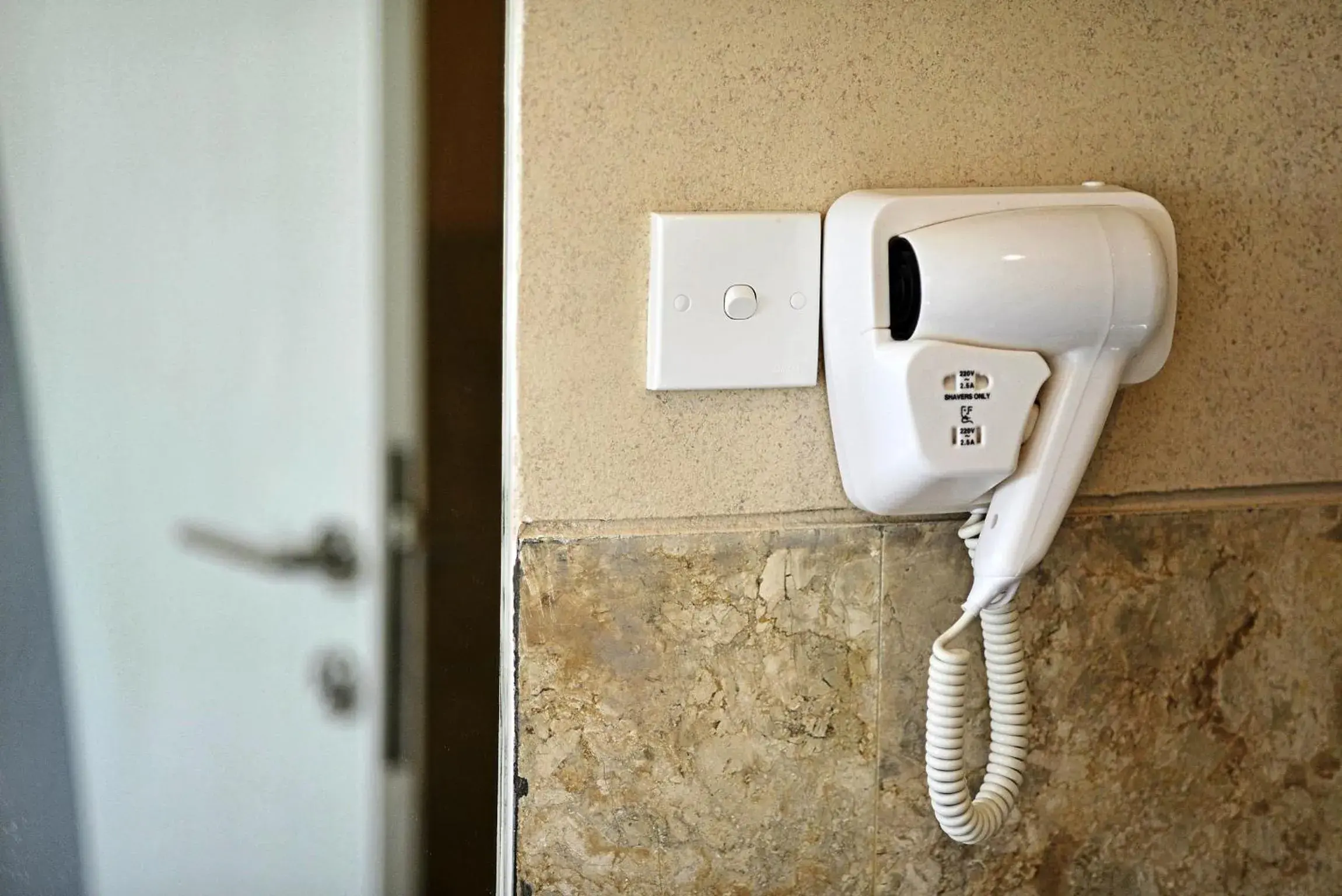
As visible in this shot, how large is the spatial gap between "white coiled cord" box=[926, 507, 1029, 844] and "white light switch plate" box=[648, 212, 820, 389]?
15cm

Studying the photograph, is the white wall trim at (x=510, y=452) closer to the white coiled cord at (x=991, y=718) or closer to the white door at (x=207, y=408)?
the white door at (x=207, y=408)

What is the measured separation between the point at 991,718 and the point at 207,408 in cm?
52

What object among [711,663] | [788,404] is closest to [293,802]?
[711,663]

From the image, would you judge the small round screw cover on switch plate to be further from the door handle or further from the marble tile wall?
the door handle

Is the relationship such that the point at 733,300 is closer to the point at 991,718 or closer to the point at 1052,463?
the point at 1052,463

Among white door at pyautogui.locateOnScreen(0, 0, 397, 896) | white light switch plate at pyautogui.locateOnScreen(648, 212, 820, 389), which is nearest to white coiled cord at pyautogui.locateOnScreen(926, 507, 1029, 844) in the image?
white light switch plate at pyautogui.locateOnScreen(648, 212, 820, 389)

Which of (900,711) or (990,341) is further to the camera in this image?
(900,711)

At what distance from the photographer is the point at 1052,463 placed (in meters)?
0.65

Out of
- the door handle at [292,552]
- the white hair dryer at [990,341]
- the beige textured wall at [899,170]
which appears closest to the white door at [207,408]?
the door handle at [292,552]

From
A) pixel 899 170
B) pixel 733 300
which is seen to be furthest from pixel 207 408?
pixel 899 170

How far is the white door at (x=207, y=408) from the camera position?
0.67 m

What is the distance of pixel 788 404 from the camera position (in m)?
0.68

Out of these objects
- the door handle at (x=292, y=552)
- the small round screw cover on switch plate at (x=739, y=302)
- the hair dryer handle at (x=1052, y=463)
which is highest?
the small round screw cover on switch plate at (x=739, y=302)

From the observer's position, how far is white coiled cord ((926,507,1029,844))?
0.69 m
